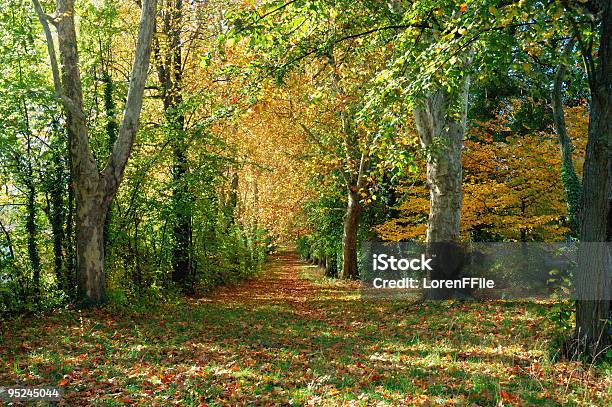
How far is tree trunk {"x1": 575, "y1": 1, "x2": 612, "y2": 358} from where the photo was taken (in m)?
5.48

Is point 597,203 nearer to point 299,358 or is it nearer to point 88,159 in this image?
point 299,358

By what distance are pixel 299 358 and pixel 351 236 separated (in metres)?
13.4

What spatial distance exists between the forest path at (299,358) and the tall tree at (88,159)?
0.93 meters

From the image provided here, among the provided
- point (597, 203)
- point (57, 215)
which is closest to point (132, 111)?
point (57, 215)

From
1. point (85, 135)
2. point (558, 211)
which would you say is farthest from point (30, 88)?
point (558, 211)

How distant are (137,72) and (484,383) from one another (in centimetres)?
890

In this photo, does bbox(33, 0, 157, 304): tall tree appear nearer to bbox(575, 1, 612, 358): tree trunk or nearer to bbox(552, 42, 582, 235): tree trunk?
bbox(575, 1, 612, 358): tree trunk

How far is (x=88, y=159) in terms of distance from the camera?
32.0 ft

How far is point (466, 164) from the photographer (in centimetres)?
1497

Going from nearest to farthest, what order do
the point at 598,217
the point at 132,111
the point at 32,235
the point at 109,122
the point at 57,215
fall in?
the point at 598,217 → the point at 32,235 → the point at 132,111 → the point at 57,215 → the point at 109,122

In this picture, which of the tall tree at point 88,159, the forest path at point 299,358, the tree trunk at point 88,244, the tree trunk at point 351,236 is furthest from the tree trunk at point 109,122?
the tree trunk at point 351,236

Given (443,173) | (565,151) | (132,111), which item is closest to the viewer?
(565,151)

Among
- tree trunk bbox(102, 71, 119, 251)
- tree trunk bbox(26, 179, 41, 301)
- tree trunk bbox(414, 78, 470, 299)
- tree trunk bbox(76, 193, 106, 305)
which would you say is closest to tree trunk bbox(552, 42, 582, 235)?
tree trunk bbox(414, 78, 470, 299)

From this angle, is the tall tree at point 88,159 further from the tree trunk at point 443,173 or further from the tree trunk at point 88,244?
the tree trunk at point 443,173
